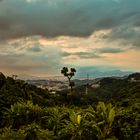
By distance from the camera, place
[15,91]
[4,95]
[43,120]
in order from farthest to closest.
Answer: [15,91] < [4,95] < [43,120]

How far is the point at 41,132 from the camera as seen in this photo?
4075cm

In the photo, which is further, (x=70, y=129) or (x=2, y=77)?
(x=2, y=77)

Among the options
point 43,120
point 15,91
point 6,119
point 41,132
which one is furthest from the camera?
point 15,91

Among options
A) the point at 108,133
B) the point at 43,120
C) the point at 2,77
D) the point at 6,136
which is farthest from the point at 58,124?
the point at 2,77

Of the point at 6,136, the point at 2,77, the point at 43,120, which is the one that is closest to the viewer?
the point at 6,136

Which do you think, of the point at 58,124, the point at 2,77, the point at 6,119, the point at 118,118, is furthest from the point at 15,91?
the point at 118,118

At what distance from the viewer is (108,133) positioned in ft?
134

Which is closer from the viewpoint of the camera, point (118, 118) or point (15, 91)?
point (118, 118)

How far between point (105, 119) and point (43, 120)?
1396cm

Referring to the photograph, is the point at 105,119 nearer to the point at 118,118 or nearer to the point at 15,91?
the point at 118,118

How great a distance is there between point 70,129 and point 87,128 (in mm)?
1819

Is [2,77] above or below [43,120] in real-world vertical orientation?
above

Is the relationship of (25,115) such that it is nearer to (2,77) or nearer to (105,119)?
(105,119)

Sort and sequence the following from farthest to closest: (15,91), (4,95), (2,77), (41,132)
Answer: (2,77) < (15,91) < (4,95) < (41,132)
